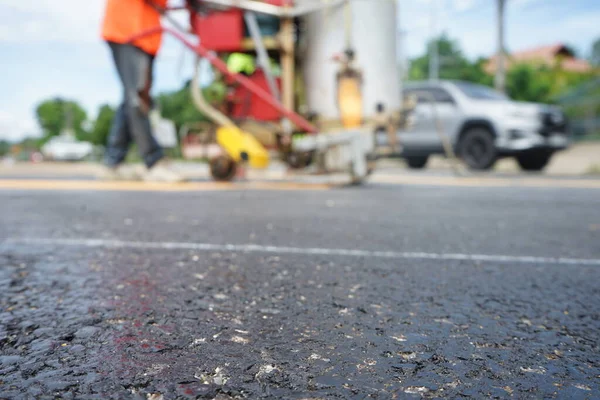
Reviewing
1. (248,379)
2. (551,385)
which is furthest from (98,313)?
(551,385)

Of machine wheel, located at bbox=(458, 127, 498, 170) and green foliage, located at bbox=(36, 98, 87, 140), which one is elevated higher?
green foliage, located at bbox=(36, 98, 87, 140)

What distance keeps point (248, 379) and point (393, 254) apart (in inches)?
46.8

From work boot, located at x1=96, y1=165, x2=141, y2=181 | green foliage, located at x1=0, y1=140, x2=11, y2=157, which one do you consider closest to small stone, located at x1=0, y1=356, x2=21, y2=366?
work boot, located at x1=96, y1=165, x2=141, y2=181

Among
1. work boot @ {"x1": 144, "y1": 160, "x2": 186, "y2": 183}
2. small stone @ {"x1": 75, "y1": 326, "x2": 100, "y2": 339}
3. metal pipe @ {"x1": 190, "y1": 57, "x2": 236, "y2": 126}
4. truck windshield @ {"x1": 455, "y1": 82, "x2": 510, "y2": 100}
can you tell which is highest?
truck windshield @ {"x1": 455, "y1": 82, "x2": 510, "y2": 100}

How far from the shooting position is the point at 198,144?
576 centimetres

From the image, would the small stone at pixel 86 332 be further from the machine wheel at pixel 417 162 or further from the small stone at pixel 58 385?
the machine wheel at pixel 417 162

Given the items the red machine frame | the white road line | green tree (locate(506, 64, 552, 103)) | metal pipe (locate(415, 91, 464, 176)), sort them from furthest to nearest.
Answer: green tree (locate(506, 64, 552, 103)), metal pipe (locate(415, 91, 464, 176)), the red machine frame, the white road line

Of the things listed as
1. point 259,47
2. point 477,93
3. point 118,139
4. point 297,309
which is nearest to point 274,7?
point 259,47

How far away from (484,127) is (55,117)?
7833 cm

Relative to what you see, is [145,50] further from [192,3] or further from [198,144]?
[198,144]

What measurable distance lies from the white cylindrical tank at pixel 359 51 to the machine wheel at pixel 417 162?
504cm

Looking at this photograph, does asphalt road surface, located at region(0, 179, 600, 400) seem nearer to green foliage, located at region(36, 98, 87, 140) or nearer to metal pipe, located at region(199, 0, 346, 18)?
metal pipe, located at region(199, 0, 346, 18)

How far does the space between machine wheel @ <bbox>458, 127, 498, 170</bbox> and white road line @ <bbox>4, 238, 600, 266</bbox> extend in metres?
7.41

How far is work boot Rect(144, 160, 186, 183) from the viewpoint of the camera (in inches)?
209
